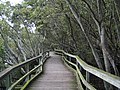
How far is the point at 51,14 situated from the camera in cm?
2091

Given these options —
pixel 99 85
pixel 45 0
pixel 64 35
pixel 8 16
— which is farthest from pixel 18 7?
pixel 99 85

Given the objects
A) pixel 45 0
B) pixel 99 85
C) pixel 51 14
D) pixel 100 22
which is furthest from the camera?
pixel 51 14

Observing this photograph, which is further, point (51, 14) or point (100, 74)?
point (51, 14)

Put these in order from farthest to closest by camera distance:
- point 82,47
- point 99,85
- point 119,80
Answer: point 82,47, point 99,85, point 119,80

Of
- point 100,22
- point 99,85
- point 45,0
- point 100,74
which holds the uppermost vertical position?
point 45,0

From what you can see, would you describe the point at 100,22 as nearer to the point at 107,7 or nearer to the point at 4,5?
the point at 107,7

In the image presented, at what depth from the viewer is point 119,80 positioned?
3832 millimetres

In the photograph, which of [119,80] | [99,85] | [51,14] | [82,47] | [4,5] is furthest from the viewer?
[4,5]

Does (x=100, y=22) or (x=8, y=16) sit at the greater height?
(x=8, y=16)

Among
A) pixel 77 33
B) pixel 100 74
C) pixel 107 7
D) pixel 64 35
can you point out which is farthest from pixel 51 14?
pixel 100 74

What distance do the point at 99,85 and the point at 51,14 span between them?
24.6ft

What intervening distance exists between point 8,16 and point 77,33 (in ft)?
34.8

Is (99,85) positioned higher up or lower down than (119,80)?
lower down

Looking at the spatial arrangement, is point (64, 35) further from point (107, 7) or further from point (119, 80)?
point (119, 80)
